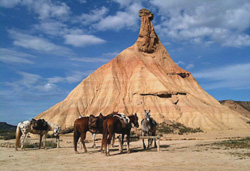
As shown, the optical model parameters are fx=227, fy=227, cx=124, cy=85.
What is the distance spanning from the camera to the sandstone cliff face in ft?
186

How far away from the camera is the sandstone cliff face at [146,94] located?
5681 cm

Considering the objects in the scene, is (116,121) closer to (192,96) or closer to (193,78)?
(192,96)

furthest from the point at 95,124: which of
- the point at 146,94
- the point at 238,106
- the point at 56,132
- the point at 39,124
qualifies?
the point at 238,106

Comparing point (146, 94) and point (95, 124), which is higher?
point (146, 94)

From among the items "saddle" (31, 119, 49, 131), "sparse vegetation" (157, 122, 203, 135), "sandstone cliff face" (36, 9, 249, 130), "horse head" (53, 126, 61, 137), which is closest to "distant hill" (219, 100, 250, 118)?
"sandstone cliff face" (36, 9, 249, 130)

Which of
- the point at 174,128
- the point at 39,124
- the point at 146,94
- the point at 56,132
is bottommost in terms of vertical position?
the point at 174,128

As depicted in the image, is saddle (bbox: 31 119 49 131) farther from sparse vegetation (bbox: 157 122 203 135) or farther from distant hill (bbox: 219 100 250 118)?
distant hill (bbox: 219 100 250 118)

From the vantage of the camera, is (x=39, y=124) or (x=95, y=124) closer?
(x=95, y=124)

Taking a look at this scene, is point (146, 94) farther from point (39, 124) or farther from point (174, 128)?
point (39, 124)

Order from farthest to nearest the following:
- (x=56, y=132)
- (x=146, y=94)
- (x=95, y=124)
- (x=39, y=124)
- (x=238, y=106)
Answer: (x=238, y=106) → (x=146, y=94) → (x=56, y=132) → (x=39, y=124) → (x=95, y=124)

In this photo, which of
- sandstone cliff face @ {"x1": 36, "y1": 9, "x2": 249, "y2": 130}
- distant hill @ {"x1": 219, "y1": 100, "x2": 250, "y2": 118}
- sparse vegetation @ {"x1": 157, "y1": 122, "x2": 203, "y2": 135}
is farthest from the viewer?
distant hill @ {"x1": 219, "y1": 100, "x2": 250, "y2": 118}

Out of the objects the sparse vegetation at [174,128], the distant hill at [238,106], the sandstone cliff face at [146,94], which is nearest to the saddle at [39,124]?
the sparse vegetation at [174,128]

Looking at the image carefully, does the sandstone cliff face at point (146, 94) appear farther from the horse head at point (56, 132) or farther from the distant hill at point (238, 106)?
the distant hill at point (238, 106)

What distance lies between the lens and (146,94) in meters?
61.6
